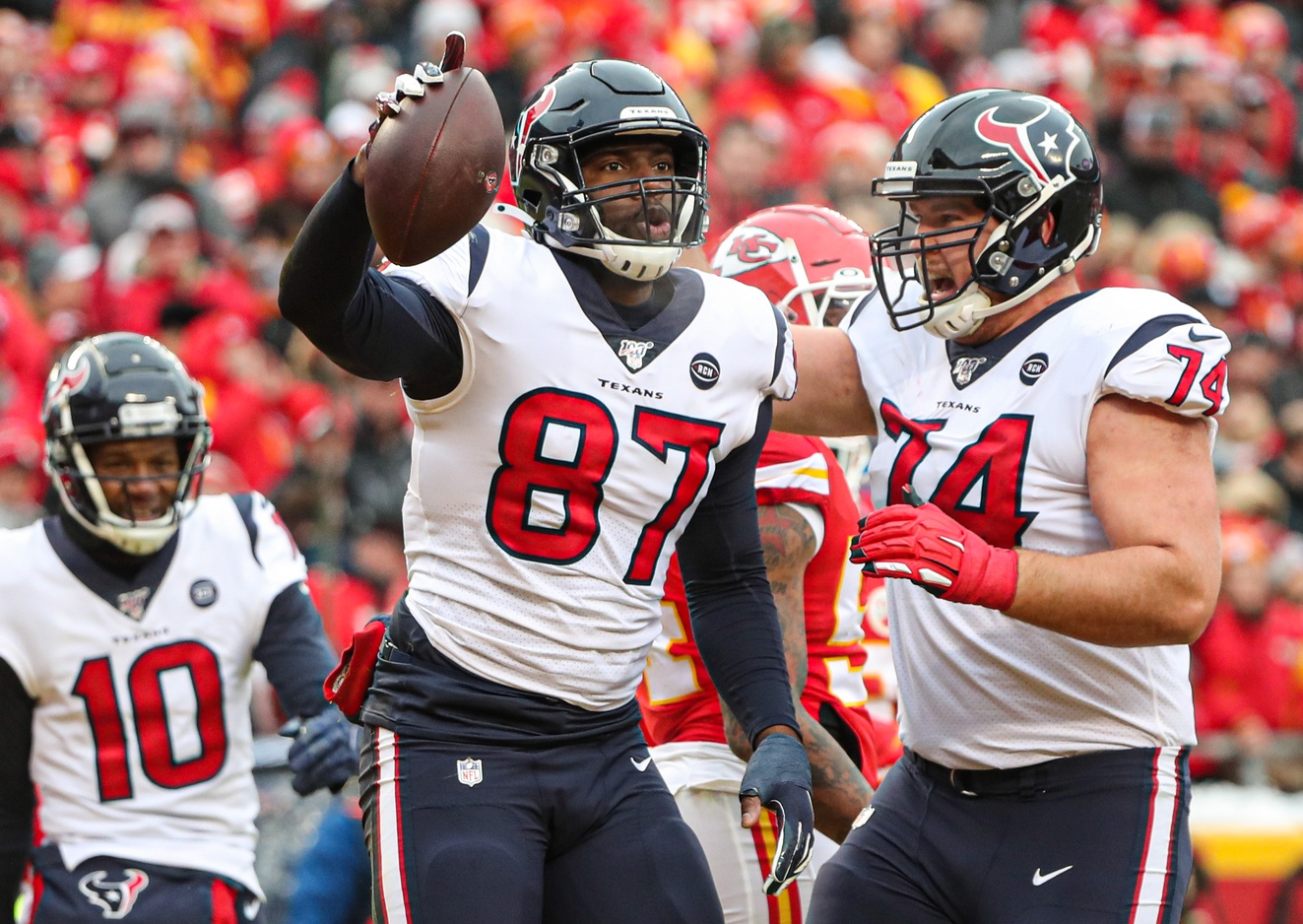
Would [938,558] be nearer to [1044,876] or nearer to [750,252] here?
[1044,876]

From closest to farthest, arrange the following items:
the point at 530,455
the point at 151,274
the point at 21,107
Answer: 1. the point at 530,455
2. the point at 151,274
3. the point at 21,107

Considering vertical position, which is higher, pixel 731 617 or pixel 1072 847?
pixel 731 617

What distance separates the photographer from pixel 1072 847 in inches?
118

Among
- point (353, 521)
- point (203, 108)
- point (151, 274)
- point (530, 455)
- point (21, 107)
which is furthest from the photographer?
point (203, 108)

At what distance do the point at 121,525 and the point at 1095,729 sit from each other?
223cm

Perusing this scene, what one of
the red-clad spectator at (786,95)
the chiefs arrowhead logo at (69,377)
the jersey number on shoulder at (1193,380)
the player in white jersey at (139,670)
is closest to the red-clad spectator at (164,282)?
the red-clad spectator at (786,95)

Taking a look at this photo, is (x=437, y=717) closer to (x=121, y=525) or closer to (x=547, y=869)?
(x=547, y=869)

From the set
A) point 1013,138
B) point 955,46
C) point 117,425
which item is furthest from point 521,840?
point 955,46

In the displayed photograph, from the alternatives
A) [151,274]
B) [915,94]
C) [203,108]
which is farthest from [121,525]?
[915,94]

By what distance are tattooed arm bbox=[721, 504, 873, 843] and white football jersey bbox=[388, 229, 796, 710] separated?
1.96ft

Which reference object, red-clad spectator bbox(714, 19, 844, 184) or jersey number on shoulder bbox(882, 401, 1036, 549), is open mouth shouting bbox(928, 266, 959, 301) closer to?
jersey number on shoulder bbox(882, 401, 1036, 549)

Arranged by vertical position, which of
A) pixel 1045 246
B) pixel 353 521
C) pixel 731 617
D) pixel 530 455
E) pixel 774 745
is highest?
pixel 1045 246

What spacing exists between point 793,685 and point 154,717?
4.81 ft

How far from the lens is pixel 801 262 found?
167 inches
